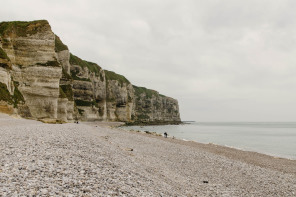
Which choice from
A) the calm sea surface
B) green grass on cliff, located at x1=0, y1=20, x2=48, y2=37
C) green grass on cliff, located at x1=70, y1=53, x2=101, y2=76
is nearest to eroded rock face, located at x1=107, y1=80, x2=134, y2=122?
green grass on cliff, located at x1=70, y1=53, x2=101, y2=76

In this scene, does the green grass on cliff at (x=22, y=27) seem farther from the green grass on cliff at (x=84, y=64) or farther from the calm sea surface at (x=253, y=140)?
the calm sea surface at (x=253, y=140)

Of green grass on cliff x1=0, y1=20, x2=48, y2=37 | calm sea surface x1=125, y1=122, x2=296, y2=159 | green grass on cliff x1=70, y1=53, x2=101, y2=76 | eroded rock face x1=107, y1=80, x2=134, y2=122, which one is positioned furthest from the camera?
eroded rock face x1=107, y1=80, x2=134, y2=122

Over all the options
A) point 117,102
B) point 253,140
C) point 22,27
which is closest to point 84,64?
point 117,102

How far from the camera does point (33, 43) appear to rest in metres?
61.4

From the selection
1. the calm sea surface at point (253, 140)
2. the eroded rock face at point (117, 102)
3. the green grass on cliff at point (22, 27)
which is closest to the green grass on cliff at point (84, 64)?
the eroded rock face at point (117, 102)

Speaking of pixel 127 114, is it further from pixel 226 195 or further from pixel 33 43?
pixel 226 195

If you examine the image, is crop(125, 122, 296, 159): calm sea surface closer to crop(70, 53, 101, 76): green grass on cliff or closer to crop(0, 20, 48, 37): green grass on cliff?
crop(0, 20, 48, 37): green grass on cliff

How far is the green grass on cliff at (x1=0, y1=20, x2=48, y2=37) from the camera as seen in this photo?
2335 inches

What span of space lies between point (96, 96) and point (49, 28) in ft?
208

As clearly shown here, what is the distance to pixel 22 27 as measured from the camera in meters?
62.2

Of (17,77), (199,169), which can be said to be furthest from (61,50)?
(199,169)

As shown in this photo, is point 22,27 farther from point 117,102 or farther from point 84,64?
point 117,102

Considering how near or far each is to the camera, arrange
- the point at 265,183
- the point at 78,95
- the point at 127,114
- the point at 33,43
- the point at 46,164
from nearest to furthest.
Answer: the point at 46,164 → the point at 265,183 → the point at 33,43 → the point at 78,95 → the point at 127,114

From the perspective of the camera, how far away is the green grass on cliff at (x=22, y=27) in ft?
195
